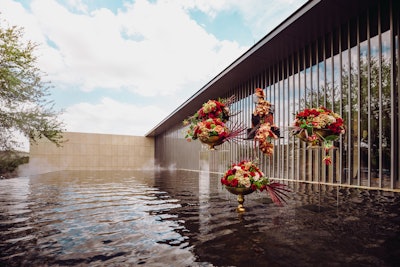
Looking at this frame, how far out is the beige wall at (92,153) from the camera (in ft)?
89.8

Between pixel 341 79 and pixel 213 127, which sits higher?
pixel 341 79

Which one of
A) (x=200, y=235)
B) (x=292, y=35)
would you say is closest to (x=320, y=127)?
(x=200, y=235)

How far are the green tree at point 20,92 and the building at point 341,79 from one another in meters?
9.62

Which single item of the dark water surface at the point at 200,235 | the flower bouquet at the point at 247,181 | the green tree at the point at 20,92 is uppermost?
the green tree at the point at 20,92

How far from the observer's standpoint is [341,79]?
30.5ft

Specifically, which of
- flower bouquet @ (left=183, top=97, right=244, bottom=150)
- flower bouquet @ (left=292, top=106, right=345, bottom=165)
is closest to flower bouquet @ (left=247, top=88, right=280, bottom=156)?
flower bouquet @ (left=183, top=97, right=244, bottom=150)

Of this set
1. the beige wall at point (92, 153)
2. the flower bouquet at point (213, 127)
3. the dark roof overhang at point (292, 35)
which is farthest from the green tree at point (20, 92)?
the beige wall at point (92, 153)

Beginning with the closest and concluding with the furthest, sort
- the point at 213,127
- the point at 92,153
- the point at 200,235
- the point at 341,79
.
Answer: the point at 200,235 < the point at 213,127 < the point at 341,79 < the point at 92,153

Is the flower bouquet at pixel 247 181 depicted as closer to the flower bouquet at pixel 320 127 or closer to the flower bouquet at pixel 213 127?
the flower bouquet at pixel 213 127

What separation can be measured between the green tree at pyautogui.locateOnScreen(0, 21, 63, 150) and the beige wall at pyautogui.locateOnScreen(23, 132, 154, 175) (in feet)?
44.2

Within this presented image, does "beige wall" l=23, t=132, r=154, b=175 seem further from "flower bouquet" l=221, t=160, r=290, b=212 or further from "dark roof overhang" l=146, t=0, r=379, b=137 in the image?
"flower bouquet" l=221, t=160, r=290, b=212

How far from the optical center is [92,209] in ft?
16.2

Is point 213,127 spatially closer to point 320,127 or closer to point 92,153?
point 320,127

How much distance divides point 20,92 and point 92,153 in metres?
17.8
